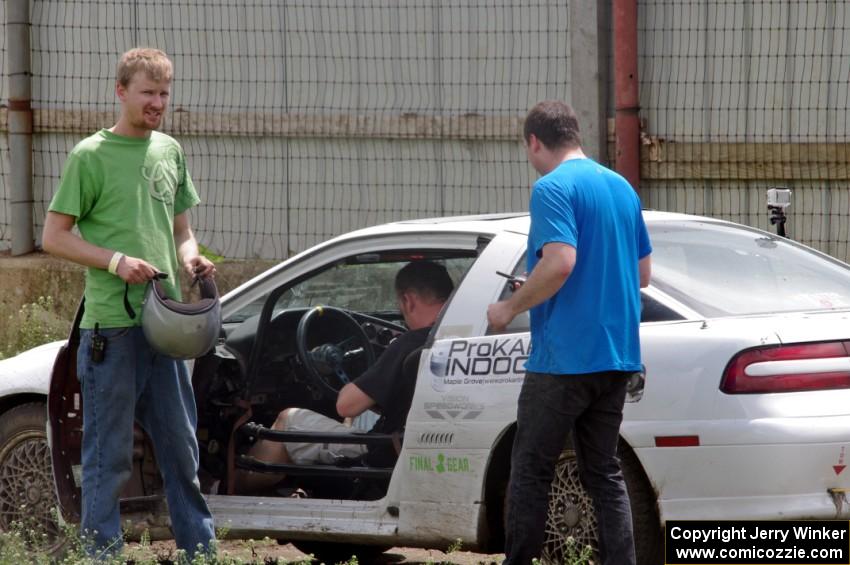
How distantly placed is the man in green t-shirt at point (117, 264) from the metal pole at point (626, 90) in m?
5.00

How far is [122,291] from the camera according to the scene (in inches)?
202

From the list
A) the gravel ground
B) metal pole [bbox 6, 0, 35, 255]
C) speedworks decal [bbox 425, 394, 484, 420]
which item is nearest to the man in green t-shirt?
speedworks decal [bbox 425, 394, 484, 420]

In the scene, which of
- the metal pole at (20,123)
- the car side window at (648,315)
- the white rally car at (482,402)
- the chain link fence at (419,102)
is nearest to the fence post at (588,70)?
the chain link fence at (419,102)

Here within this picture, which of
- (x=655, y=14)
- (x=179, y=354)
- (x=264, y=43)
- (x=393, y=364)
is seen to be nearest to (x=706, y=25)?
(x=655, y=14)

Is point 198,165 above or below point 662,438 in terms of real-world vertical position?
above

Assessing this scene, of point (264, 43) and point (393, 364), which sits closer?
point (393, 364)

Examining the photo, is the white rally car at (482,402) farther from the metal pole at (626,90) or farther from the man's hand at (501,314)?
the metal pole at (626,90)

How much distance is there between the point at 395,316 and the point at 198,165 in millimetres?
4477

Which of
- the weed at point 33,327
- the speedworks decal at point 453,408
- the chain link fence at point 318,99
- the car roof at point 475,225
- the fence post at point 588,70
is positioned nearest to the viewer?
the speedworks decal at point 453,408

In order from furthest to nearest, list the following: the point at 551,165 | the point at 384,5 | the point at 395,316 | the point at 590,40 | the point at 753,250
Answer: the point at 384,5 < the point at 590,40 < the point at 395,316 < the point at 753,250 < the point at 551,165

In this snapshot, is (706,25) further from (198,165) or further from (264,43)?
(198,165)

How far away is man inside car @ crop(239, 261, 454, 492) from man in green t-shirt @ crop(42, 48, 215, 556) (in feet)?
2.58

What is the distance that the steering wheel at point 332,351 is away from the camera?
617 cm

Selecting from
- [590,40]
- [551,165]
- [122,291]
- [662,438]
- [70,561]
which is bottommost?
[70,561]
